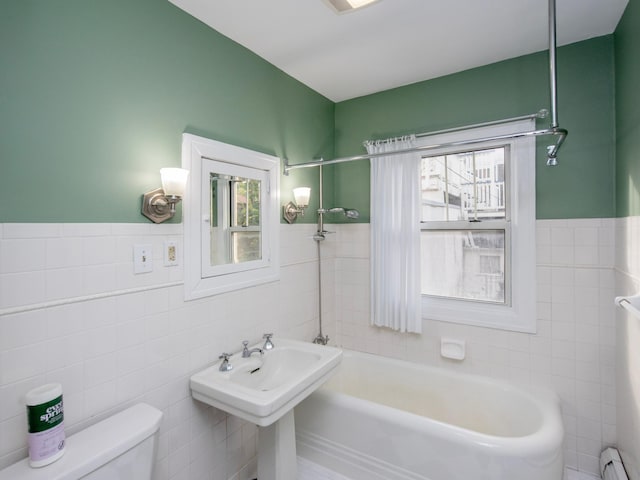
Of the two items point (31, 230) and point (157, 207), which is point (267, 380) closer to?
point (157, 207)

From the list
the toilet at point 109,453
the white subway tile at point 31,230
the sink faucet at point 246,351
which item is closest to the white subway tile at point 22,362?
the toilet at point 109,453

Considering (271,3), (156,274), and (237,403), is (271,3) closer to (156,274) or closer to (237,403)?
(156,274)

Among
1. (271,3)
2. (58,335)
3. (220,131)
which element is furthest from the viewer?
(220,131)

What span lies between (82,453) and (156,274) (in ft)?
2.26

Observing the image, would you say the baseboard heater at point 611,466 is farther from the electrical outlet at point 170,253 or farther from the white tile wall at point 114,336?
the electrical outlet at point 170,253

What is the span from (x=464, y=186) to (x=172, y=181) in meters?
1.95

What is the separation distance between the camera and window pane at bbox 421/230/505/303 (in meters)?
2.28

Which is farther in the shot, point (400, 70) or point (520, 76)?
point (400, 70)

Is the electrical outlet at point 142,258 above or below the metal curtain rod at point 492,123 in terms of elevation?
below

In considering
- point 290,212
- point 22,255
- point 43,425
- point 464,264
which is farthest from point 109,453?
point 464,264

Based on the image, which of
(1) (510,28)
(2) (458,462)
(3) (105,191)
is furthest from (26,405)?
(1) (510,28)

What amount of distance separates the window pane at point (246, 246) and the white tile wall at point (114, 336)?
203 millimetres

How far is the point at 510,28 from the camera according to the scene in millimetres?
1825

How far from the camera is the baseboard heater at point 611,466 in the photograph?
1.68 meters
